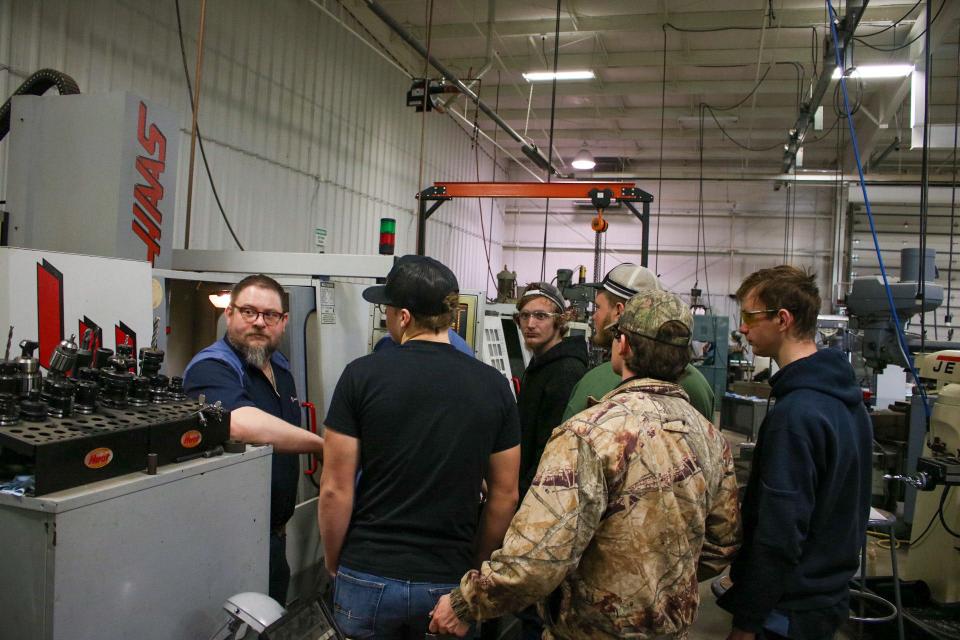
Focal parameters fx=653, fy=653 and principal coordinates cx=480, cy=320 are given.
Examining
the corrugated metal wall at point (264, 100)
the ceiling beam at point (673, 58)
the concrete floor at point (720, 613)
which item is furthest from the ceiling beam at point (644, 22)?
the concrete floor at point (720, 613)

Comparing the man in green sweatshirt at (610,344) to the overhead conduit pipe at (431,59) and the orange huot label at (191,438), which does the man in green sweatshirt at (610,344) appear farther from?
the overhead conduit pipe at (431,59)

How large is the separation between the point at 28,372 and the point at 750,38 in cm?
743

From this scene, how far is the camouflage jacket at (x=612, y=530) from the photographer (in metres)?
1.09

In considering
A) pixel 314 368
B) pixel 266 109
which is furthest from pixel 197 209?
pixel 314 368

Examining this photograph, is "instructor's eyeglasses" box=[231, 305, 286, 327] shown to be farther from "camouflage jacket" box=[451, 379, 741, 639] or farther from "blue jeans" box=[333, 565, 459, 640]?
"camouflage jacket" box=[451, 379, 741, 639]

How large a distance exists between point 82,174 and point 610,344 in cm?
181

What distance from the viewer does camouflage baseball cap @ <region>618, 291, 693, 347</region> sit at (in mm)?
1238

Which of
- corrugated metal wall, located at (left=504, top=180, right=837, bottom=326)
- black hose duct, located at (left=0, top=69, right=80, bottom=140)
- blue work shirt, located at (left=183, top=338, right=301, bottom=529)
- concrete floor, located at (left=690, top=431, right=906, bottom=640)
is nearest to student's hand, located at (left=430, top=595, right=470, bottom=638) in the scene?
blue work shirt, located at (left=183, top=338, right=301, bottom=529)

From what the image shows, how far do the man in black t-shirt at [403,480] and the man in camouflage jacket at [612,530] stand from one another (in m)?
0.13

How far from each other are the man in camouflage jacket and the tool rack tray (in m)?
0.52

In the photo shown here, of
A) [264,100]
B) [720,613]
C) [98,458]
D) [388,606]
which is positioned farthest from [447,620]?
[264,100]

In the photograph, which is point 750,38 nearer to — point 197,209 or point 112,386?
point 197,209

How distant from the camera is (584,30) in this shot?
6.63m

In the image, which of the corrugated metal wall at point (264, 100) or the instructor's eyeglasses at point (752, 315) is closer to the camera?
the instructor's eyeglasses at point (752, 315)
